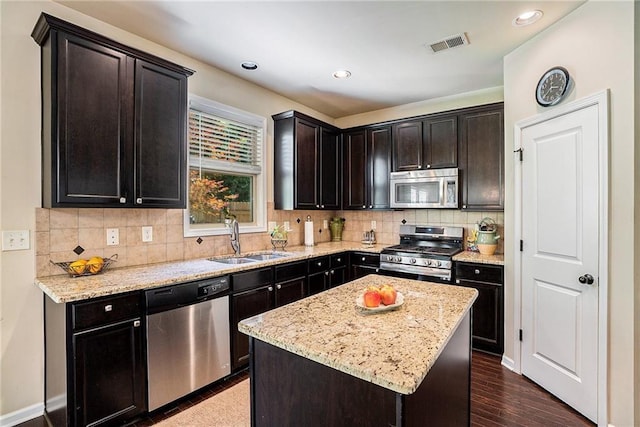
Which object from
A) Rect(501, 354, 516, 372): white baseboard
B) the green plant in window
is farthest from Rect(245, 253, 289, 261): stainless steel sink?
Rect(501, 354, 516, 372): white baseboard

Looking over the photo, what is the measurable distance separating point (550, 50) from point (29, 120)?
12.6ft

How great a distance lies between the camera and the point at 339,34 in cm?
258

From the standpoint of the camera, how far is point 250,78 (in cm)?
347

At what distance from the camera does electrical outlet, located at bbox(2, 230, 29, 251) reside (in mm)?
2008

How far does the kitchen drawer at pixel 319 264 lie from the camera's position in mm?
3447

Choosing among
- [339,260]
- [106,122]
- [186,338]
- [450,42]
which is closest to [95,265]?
[186,338]

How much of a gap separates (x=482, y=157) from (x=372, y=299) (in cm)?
272

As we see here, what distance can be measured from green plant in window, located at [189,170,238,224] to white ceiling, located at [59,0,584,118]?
1.18 m

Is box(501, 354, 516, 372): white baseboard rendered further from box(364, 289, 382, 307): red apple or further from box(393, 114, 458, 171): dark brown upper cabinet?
box(364, 289, 382, 307): red apple

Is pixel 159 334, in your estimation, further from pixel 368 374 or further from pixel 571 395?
pixel 571 395

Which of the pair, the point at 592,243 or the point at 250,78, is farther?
the point at 250,78

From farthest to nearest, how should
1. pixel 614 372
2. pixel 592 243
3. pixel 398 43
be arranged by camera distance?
pixel 398 43 → pixel 592 243 → pixel 614 372

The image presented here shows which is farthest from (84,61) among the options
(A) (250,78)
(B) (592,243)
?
(B) (592,243)

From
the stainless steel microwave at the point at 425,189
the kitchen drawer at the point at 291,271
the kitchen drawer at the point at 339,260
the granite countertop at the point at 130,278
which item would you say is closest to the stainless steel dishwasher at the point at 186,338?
the granite countertop at the point at 130,278
